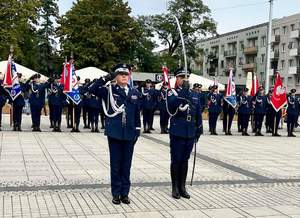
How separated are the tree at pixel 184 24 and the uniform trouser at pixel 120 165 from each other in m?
51.6

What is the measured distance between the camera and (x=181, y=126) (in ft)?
23.2

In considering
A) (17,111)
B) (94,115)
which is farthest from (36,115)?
(94,115)

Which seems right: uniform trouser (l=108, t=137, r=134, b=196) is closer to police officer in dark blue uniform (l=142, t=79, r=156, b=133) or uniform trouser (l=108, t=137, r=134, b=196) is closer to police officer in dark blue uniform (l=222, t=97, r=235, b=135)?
police officer in dark blue uniform (l=142, t=79, r=156, b=133)

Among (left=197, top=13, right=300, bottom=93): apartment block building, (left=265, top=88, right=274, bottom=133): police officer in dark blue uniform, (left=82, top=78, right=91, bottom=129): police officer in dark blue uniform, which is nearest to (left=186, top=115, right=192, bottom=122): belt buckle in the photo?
(left=82, top=78, right=91, bottom=129): police officer in dark blue uniform

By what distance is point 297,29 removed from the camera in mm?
67125

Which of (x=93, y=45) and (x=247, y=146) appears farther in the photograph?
(x=93, y=45)

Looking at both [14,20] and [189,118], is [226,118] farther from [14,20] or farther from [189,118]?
[14,20]

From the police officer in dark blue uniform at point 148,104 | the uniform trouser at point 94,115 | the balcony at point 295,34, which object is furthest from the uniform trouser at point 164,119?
→ the balcony at point 295,34

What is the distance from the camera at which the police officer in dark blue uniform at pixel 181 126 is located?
7066mm

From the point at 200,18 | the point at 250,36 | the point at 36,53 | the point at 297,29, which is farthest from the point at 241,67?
the point at 36,53

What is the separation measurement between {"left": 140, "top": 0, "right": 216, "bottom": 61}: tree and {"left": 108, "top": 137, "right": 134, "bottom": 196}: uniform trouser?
169 feet

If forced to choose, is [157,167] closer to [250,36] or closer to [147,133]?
[147,133]

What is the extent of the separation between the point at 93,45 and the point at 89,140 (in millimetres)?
38135

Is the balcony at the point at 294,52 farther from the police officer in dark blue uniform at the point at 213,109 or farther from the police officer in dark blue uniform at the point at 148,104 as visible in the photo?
the police officer in dark blue uniform at the point at 148,104
